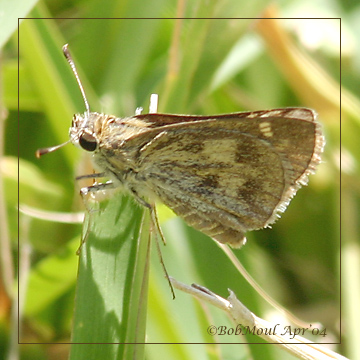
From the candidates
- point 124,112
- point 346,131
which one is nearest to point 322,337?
point 346,131

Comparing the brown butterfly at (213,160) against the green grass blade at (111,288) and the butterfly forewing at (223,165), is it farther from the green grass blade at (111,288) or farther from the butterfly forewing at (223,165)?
the green grass blade at (111,288)

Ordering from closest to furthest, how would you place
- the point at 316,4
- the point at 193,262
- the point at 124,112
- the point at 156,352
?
1. the point at 156,352
2. the point at 193,262
3. the point at 124,112
4. the point at 316,4

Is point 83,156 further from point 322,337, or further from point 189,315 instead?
point 322,337

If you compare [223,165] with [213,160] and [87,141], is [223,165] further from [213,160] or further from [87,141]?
[87,141]

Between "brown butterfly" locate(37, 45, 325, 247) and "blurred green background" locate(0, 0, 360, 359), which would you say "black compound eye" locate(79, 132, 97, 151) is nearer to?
"brown butterfly" locate(37, 45, 325, 247)

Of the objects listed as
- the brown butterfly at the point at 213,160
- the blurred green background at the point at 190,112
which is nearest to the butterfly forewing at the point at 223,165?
the brown butterfly at the point at 213,160

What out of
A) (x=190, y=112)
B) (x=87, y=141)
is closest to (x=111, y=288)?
(x=87, y=141)
